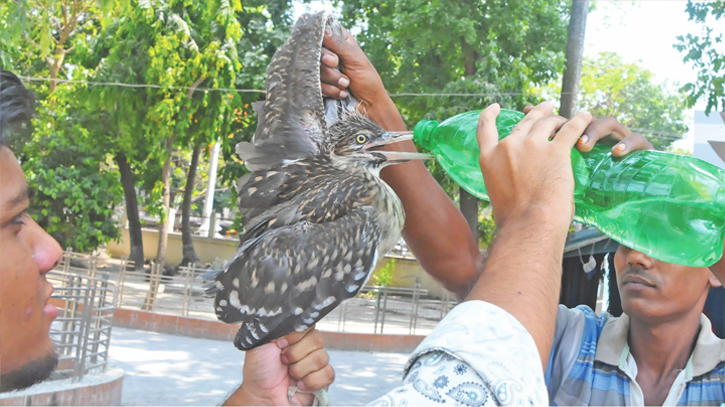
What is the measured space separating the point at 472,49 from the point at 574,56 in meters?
2.66

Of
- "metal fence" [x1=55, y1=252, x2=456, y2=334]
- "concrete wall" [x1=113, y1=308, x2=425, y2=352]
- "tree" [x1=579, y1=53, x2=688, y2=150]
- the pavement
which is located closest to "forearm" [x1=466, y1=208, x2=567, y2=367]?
the pavement

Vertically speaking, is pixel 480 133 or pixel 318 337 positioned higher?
pixel 480 133

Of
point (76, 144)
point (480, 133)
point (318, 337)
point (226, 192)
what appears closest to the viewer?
point (480, 133)

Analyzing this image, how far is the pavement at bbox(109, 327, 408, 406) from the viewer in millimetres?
8203

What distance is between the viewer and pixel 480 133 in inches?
50.2

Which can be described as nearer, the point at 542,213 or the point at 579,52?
the point at 542,213

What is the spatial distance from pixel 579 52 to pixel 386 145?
363 inches

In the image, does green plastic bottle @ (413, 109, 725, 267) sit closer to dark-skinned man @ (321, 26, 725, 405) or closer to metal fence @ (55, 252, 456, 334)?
dark-skinned man @ (321, 26, 725, 405)

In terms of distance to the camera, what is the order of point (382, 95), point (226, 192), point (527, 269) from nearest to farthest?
point (527, 269), point (382, 95), point (226, 192)

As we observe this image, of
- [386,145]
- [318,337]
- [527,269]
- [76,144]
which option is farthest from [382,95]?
[76,144]

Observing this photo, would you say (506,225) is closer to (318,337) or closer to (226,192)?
(318,337)

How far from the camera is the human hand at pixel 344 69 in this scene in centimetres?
170

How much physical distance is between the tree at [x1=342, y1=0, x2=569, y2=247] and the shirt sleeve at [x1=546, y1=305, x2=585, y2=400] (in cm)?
833

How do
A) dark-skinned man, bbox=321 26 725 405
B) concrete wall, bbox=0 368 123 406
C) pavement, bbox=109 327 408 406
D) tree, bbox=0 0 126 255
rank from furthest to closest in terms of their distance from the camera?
tree, bbox=0 0 126 255, pavement, bbox=109 327 408 406, concrete wall, bbox=0 368 123 406, dark-skinned man, bbox=321 26 725 405
